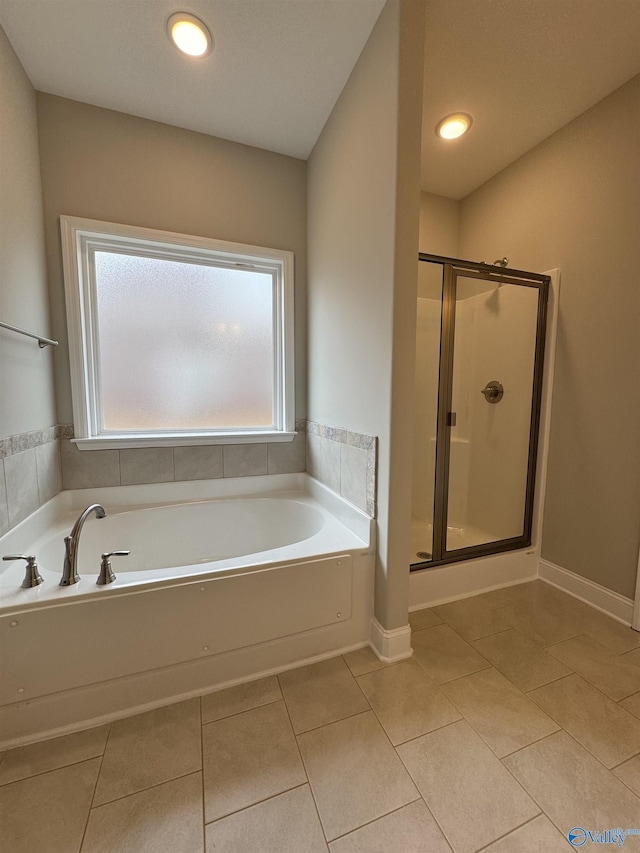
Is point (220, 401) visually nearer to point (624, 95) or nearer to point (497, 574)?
point (497, 574)

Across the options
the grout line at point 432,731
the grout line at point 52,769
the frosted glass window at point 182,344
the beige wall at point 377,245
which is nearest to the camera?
the grout line at point 52,769

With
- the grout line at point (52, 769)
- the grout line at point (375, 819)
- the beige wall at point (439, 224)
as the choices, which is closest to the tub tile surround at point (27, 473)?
the grout line at point (52, 769)

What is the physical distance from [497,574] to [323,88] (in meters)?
2.80

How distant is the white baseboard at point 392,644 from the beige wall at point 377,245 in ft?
0.13

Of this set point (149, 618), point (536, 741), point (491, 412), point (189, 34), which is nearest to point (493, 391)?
point (491, 412)

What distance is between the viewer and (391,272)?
132 cm

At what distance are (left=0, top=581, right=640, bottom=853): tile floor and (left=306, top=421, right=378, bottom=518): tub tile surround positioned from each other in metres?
0.73

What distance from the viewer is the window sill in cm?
190

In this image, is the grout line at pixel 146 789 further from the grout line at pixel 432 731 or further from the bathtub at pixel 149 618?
the grout line at pixel 432 731

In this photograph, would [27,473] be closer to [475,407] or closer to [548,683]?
[548,683]

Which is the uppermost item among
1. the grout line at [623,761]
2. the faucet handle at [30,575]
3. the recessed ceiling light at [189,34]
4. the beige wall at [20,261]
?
the recessed ceiling light at [189,34]

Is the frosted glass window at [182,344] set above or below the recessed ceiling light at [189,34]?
below

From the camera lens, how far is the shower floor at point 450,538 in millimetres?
2018

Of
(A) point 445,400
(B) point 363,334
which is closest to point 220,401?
(B) point 363,334
